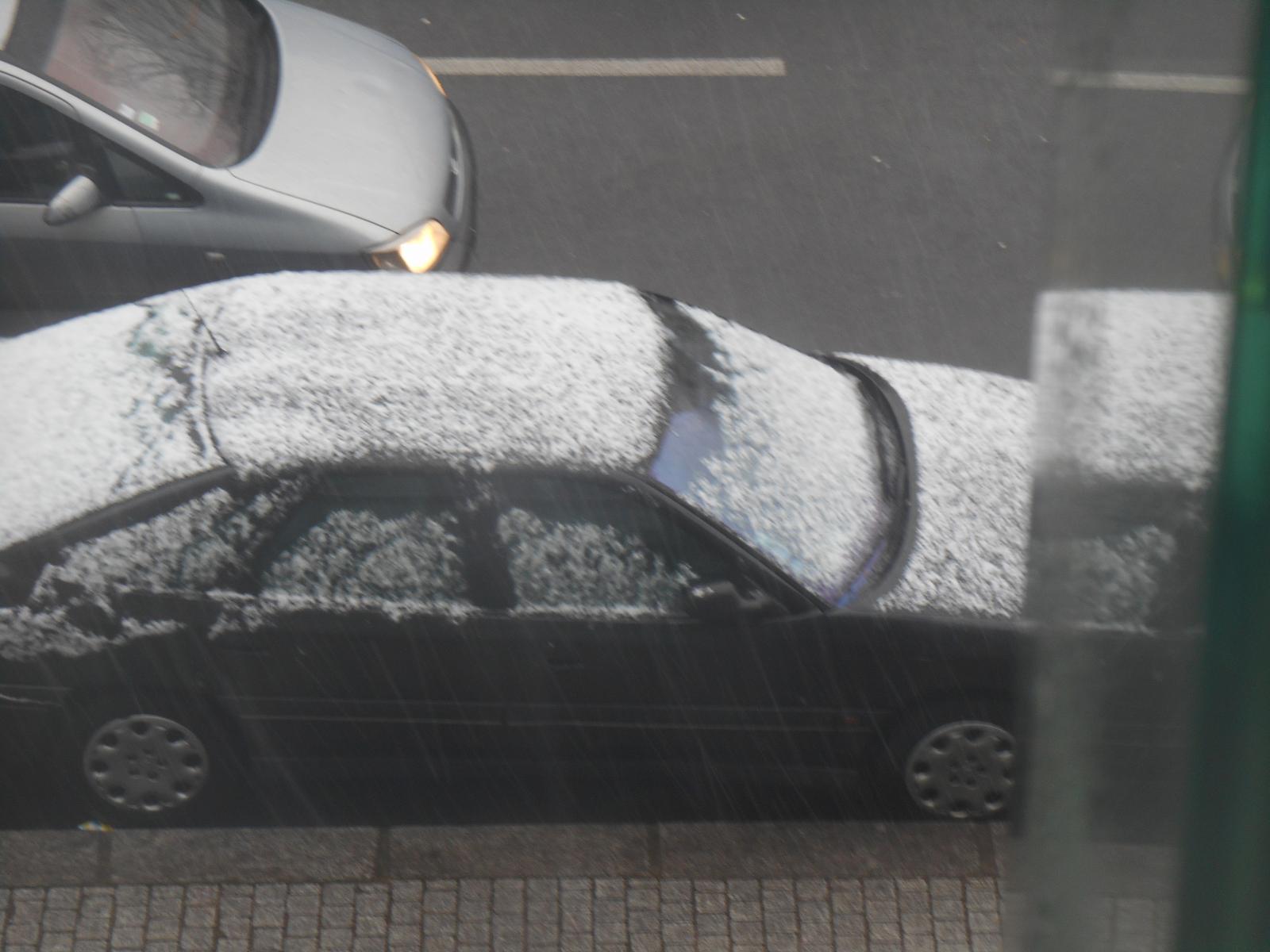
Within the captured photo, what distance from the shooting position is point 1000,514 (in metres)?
4.46

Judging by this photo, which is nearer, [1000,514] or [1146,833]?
[1146,833]

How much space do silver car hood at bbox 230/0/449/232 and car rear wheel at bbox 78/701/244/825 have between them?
249 cm

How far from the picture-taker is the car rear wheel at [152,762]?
13.8ft

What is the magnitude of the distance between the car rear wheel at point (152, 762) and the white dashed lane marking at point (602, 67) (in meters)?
5.45

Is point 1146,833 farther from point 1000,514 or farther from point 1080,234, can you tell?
point 1000,514

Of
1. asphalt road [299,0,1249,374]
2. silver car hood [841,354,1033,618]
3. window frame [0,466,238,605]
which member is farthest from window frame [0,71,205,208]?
silver car hood [841,354,1033,618]

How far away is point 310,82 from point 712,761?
3.86 metres

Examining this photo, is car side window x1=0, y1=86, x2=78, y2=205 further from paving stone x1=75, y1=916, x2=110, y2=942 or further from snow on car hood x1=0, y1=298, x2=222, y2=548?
paving stone x1=75, y1=916, x2=110, y2=942

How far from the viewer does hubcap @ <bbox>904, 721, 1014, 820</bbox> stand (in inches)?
168

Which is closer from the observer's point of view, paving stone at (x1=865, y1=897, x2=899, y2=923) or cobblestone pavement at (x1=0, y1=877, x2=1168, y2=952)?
cobblestone pavement at (x1=0, y1=877, x2=1168, y2=952)

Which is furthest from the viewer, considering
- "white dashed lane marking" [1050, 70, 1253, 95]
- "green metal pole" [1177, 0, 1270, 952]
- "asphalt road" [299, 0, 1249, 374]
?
"asphalt road" [299, 0, 1249, 374]

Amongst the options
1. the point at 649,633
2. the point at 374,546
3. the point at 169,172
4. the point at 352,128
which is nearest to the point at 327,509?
the point at 374,546

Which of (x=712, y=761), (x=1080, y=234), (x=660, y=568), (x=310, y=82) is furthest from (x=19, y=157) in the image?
(x=1080, y=234)

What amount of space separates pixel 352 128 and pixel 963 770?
12.8 feet
